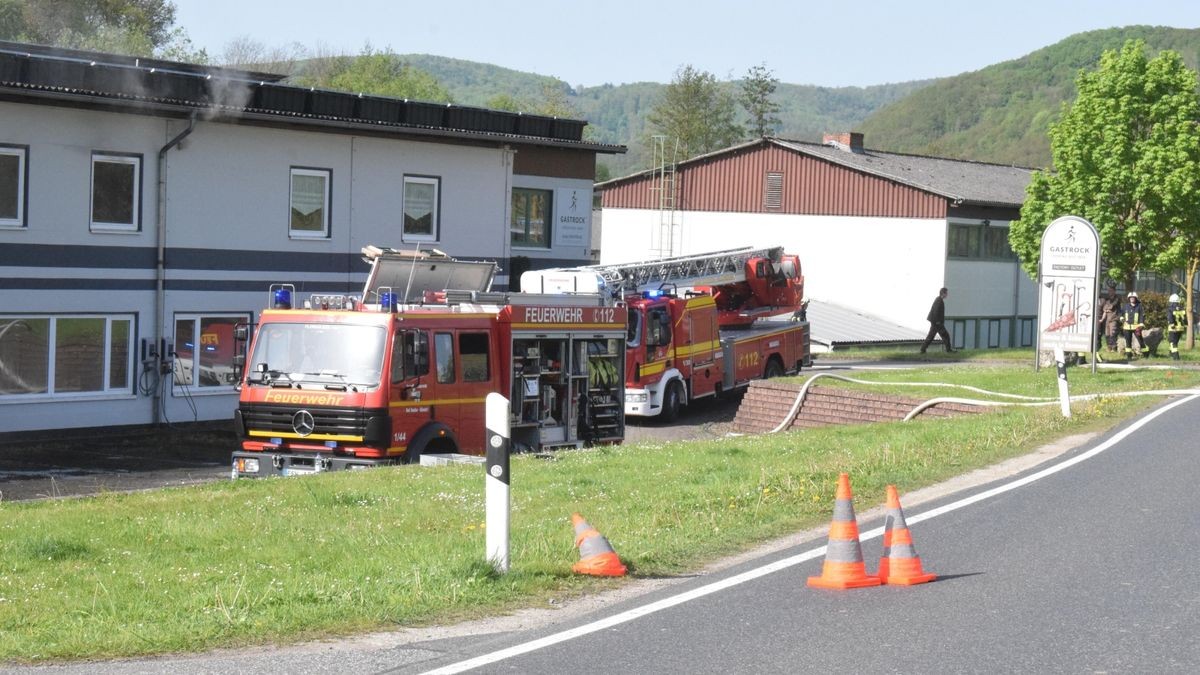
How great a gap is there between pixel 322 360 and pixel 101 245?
10.2 m

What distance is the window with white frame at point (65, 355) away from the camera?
82.5 feet

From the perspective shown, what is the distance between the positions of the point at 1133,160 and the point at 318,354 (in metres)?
30.8

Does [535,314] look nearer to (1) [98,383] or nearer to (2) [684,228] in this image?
(1) [98,383]

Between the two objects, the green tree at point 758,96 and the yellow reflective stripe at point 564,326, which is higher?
the green tree at point 758,96

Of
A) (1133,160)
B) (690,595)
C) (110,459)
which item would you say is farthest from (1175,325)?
(690,595)

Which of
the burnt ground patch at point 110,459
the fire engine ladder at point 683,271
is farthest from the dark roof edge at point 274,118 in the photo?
the burnt ground patch at point 110,459

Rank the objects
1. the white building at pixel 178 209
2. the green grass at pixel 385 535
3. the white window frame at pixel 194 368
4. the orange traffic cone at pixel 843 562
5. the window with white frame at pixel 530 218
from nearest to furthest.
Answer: the green grass at pixel 385 535 < the orange traffic cone at pixel 843 562 < the white building at pixel 178 209 < the white window frame at pixel 194 368 < the window with white frame at pixel 530 218

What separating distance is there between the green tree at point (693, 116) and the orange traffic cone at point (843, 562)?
352 ft

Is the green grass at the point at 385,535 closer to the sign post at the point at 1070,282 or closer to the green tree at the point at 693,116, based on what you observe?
the sign post at the point at 1070,282

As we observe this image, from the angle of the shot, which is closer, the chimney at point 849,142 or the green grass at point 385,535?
the green grass at point 385,535

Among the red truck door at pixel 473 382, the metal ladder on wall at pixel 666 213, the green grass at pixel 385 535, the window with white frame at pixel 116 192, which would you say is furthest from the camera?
the metal ladder on wall at pixel 666 213

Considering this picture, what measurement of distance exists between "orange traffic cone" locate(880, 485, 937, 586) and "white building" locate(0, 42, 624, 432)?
1960cm

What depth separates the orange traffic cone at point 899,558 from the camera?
913 cm

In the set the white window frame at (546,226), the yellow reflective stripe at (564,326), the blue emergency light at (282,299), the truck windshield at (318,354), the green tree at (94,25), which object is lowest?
the truck windshield at (318,354)
